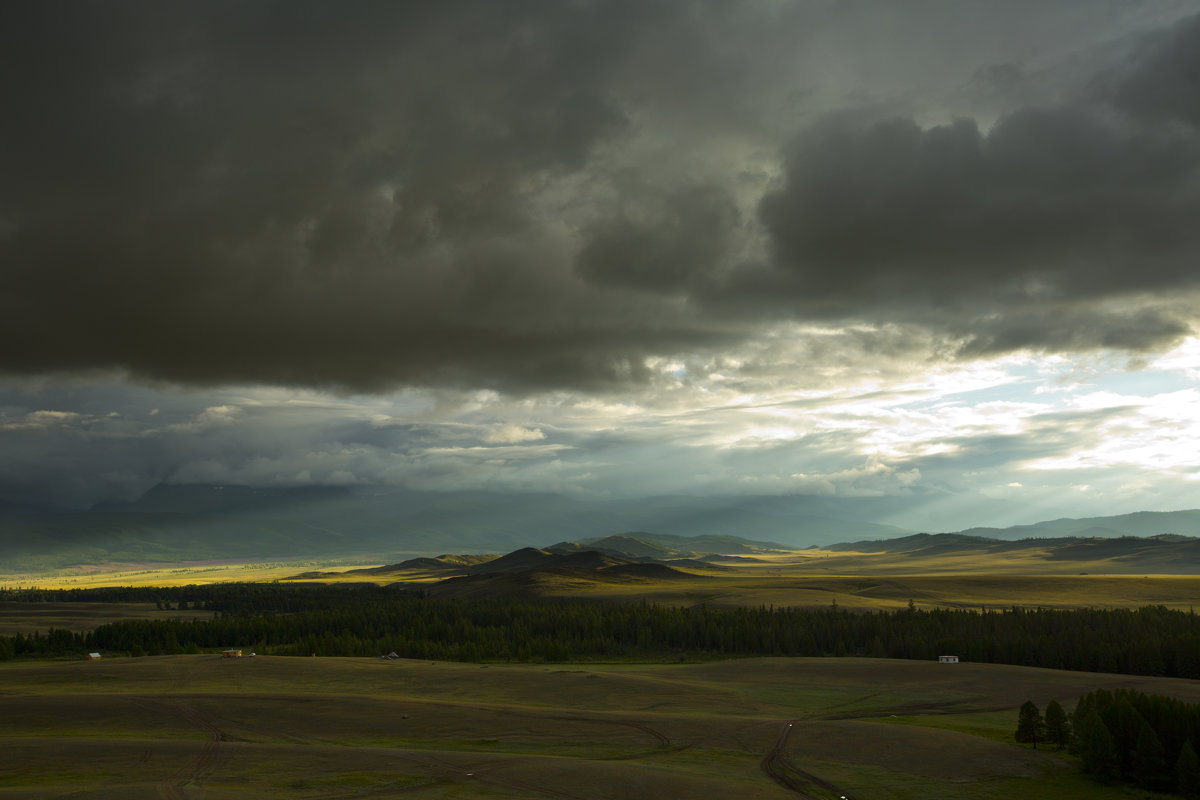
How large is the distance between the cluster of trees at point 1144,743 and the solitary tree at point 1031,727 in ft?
16.7

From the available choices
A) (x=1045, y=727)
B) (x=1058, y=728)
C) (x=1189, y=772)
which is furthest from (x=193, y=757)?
(x=1189, y=772)

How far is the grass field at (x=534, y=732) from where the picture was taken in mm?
71000

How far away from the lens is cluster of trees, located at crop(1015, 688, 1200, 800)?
7312 cm

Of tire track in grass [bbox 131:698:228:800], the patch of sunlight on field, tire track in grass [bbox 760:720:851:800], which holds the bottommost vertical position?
the patch of sunlight on field

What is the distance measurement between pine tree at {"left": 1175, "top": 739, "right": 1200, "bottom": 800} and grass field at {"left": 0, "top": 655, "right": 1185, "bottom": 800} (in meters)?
4.94

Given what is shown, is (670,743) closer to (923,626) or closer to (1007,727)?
(1007,727)

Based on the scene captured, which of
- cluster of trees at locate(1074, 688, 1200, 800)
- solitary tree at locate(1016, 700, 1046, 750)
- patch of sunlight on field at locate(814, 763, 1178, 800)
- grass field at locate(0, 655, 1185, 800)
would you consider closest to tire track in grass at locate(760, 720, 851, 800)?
grass field at locate(0, 655, 1185, 800)

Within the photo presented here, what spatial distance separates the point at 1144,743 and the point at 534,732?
2351 inches

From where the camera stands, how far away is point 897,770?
7850 centimetres

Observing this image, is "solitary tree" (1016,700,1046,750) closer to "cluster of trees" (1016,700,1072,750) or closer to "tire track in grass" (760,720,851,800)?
"cluster of trees" (1016,700,1072,750)

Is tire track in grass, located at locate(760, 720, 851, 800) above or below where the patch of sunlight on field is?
above

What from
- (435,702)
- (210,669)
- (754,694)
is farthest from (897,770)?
(210,669)

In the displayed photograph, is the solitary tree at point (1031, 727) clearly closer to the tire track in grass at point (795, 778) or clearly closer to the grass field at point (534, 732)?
the grass field at point (534, 732)

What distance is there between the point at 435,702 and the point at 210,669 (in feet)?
193
